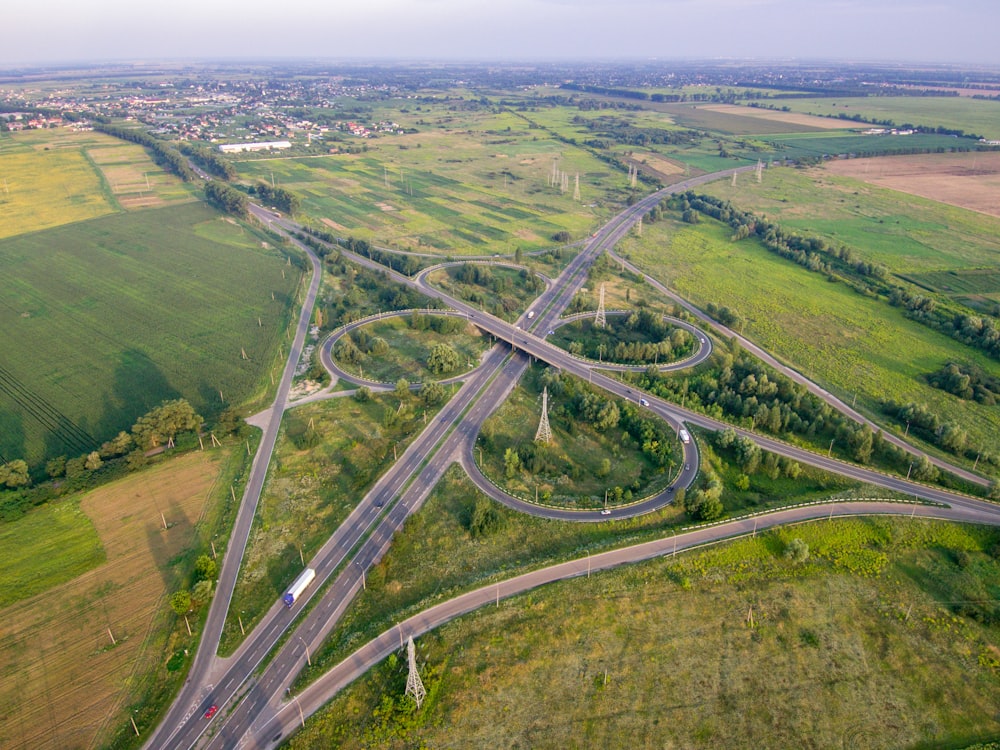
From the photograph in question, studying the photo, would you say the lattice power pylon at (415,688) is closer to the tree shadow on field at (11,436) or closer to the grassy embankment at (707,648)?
the grassy embankment at (707,648)

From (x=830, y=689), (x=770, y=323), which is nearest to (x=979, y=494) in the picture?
(x=830, y=689)

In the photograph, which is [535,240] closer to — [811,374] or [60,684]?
[811,374]

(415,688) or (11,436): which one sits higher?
(415,688)

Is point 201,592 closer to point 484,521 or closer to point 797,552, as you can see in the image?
point 484,521

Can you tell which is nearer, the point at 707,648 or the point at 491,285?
the point at 707,648

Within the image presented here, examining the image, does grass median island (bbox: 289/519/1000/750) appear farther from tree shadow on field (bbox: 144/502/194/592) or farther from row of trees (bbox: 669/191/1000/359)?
row of trees (bbox: 669/191/1000/359)

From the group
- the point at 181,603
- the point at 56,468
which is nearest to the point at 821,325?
the point at 181,603

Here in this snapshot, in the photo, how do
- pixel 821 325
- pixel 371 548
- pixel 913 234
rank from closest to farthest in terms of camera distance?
pixel 371 548 < pixel 821 325 < pixel 913 234
